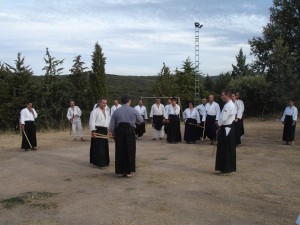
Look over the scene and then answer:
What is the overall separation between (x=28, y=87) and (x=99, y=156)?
49.3ft

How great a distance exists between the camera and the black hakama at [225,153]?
9.26 metres

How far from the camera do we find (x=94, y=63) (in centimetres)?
2556

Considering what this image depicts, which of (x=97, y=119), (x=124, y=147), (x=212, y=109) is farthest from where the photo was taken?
(x=212, y=109)

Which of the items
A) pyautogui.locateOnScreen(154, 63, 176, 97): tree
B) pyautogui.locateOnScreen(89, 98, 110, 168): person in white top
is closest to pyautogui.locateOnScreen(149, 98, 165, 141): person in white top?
pyautogui.locateOnScreen(89, 98, 110, 168): person in white top

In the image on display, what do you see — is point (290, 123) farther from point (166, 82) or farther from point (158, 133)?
point (166, 82)

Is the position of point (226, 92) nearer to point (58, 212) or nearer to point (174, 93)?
point (58, 212)

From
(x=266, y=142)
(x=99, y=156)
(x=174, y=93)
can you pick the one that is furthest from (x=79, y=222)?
(x=174, y=93)

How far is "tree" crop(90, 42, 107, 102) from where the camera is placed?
25.5 meters

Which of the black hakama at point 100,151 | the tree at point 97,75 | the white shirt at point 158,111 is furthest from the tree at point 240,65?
the black hakama at point 100,151

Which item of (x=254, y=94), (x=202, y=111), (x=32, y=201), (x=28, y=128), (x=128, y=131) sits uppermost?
(x=254, y=94)

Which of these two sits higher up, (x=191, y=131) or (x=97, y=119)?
(x=97, y=119)

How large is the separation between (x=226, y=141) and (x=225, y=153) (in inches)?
10.7

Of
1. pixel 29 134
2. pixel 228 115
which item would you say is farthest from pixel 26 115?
pixel 228 115

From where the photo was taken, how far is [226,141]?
944 centimetres
